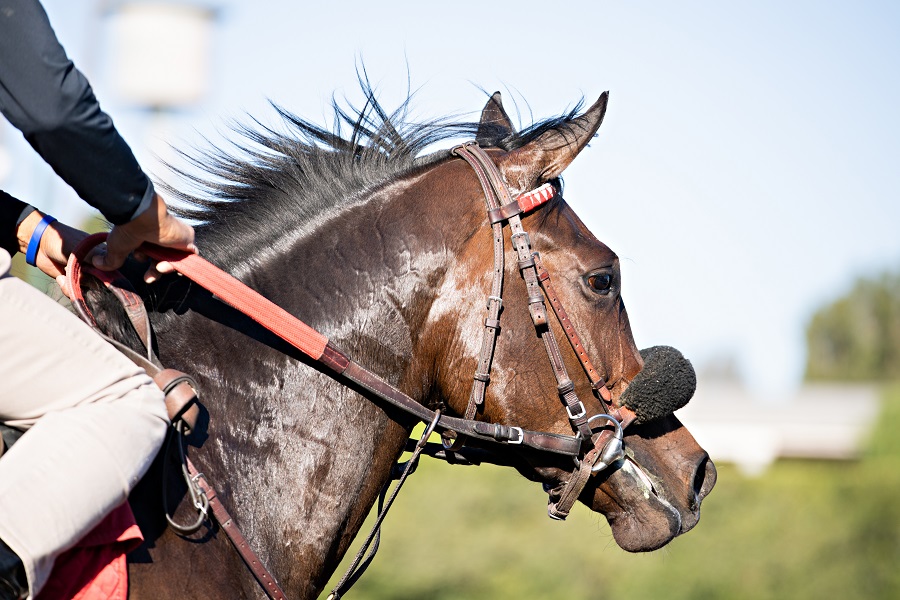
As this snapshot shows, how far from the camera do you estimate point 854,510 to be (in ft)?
47.2

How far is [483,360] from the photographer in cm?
304

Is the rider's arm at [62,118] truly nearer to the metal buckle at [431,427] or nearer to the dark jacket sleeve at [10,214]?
the dark jacket sleeve at [10,214]

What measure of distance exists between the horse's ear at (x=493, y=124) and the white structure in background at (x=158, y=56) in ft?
82.0

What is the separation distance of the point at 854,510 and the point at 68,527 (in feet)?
47.4

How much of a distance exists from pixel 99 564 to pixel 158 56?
89.3 feet

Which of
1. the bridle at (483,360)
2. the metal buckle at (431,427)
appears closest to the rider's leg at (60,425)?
the bridle at (483,360)

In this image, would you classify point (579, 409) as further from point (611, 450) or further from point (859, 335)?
point (859, 335)

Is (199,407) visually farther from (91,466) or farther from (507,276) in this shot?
(507,276)

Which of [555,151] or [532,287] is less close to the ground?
[555,151]

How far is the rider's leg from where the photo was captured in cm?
211

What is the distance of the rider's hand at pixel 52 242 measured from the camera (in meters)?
2.86

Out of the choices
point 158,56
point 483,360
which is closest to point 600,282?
point 483,360

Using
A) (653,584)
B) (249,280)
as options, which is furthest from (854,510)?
(249,280)

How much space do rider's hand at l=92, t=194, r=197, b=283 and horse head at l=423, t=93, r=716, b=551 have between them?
2.87 ft
